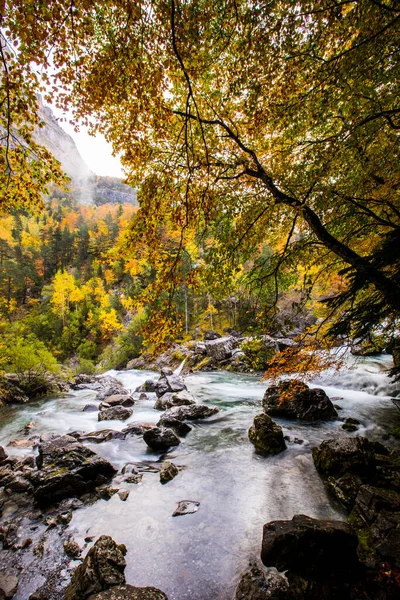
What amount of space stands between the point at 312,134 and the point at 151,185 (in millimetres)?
5051

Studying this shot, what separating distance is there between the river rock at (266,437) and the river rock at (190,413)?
11.1 feet

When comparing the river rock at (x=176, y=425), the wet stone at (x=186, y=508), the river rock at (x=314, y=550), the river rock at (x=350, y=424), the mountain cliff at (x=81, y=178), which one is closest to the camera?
the river rock at (x=314, y=550)

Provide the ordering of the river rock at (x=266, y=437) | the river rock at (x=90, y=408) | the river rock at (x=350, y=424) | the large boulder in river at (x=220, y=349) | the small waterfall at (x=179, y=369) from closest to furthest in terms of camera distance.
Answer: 1. the river rock at (x=266, y=437)
2. the river rock at (x=350, y=424)
3. the river rock at (x=90, y=408)
4. the large boulder in river at (x=220, y=349)
5. the small waterfall at (x=179, y=369)

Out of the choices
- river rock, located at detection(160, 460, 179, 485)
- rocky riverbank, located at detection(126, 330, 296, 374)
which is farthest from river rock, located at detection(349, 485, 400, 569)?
rocky riverbank, located at detection(126, 330, 296, 374)

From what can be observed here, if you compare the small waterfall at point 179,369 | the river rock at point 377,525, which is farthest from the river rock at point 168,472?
the small waterfall at point 179,369

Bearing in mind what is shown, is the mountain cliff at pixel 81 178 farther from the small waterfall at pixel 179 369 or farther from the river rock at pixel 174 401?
the river rock at pixel 174 401

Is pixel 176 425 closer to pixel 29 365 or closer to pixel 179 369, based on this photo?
pixel 29 365

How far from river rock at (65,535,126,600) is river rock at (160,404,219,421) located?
691 centimetres

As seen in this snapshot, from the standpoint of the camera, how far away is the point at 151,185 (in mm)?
3914

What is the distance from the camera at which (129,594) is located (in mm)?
3379

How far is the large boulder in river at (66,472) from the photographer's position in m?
5.88

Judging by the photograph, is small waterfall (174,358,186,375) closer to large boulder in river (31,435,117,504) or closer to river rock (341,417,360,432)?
river rock (341,417,360,432)

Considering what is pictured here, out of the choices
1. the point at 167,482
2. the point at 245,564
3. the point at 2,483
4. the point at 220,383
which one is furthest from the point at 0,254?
the point at 245,564

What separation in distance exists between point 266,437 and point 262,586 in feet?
15.3
